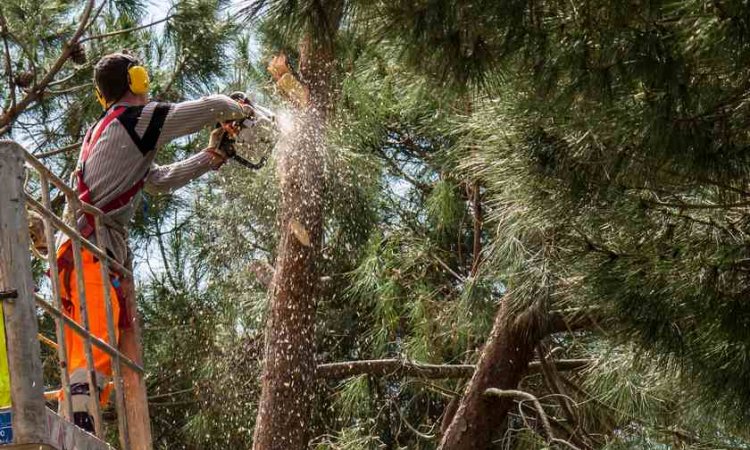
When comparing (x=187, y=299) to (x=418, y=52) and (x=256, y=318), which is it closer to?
(x=256, y=318)

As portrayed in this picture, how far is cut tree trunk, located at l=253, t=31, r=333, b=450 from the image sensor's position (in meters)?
8.50

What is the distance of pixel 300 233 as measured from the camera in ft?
28.8

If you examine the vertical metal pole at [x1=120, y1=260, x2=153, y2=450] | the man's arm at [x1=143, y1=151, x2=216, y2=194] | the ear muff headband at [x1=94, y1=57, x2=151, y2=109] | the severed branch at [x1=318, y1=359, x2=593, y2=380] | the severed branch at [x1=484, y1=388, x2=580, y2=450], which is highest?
the ear muff headband at [x1=94, y1=57, x2=151, y2=109]

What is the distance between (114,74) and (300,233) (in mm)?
3282

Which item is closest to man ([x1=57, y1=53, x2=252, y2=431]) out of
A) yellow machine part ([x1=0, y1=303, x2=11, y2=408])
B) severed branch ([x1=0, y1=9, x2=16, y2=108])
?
yellow machine part ([x1=0, y1=303, x2=11, y2=408])

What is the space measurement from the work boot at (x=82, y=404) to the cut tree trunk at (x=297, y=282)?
3.53m

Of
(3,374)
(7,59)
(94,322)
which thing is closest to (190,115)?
(94,322)

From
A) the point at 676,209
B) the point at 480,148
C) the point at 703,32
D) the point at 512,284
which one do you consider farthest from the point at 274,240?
the point at 703,32

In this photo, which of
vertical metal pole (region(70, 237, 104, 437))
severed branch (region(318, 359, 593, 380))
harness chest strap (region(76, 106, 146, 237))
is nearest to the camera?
vertical metal pole (region(70, 237, 104, 437))

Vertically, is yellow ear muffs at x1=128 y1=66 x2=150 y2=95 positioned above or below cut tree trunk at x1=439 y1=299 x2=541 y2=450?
above

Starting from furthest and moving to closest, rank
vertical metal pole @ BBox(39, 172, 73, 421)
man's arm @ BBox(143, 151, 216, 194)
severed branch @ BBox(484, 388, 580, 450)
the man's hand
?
severed branch @ BBox(484, 388, 580, 450) < the man's hand < man's arm @ BBox(143, 151, 216, 194) < vertical metal pole @ BBox(39, 172, 73, 421)

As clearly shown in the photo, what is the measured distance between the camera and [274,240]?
10719 millimetres

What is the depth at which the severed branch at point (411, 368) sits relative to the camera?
361 inches

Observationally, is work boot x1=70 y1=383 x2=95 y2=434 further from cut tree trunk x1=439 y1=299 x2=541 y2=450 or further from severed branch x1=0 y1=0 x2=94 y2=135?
cut tree trunk x1=439 y1=299 x2=541 y2=450
